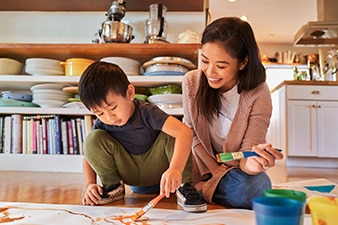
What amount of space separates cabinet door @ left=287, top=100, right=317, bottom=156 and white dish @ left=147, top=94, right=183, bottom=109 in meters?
1.33

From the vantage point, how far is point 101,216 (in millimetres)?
715

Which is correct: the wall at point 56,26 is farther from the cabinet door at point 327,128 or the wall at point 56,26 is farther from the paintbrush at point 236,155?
the cabinet door at point 327,128

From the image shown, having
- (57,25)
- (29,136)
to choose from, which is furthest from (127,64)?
(29,136)

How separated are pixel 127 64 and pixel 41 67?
49 centimetres

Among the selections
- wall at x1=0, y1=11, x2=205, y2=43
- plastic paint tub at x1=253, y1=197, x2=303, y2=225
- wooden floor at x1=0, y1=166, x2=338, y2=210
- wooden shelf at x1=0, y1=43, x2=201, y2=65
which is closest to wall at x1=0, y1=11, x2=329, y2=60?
wall at x1=0, y1=11, x2=205, y2=43

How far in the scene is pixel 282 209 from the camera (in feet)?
1.09

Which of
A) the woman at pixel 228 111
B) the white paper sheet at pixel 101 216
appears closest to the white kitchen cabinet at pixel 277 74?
the woman at pixel 228 111

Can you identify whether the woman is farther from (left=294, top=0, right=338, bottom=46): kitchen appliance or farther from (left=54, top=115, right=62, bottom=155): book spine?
(left=294, top=0, right=338, bottom=46): kitchen appliance

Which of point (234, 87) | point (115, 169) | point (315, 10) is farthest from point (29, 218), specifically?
point (315, 10)

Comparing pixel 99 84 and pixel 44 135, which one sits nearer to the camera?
pixel 99 84

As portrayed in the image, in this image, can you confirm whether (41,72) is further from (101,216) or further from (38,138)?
(101,216)

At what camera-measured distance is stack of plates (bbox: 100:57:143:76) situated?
1665mm

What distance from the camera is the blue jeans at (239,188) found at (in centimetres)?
82

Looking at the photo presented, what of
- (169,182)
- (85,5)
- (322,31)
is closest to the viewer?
(169,182)
